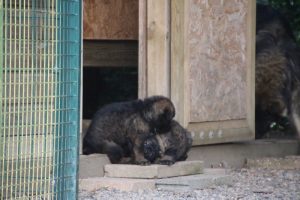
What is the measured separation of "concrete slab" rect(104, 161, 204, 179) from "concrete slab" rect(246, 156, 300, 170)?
1525mm

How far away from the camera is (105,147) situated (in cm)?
936

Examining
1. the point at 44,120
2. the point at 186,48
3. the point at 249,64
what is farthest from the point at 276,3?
the point at 44,120

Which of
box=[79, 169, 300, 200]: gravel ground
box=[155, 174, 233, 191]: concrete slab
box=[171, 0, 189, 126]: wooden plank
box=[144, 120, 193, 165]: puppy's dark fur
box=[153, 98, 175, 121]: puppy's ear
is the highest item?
box=[171, 0, 189, 126]: wooden plank

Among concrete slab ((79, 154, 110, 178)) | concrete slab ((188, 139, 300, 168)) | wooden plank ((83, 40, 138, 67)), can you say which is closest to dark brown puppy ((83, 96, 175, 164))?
concrete slab ((79, 154, 110, 178))

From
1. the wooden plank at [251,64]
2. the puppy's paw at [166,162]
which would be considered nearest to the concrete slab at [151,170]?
the puppy's paw at [166,162]

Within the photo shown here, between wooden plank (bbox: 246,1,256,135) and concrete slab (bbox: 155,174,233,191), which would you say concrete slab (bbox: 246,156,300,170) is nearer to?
wooden plank (bbox: 246,1,256,135)

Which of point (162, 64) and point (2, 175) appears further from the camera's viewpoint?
point (162, 64)

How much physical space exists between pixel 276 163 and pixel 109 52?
232cm

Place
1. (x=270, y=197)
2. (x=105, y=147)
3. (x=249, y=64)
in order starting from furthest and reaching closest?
(x=249, y=64) < (x=105, y=147) < (x=270, y=197)

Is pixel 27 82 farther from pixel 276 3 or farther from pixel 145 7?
pixel 276 3

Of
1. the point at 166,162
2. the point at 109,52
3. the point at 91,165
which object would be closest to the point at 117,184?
the point at 91,165

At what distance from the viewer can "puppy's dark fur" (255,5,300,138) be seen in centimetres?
1141

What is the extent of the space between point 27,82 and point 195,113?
10.7 ft

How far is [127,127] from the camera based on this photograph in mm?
9273
